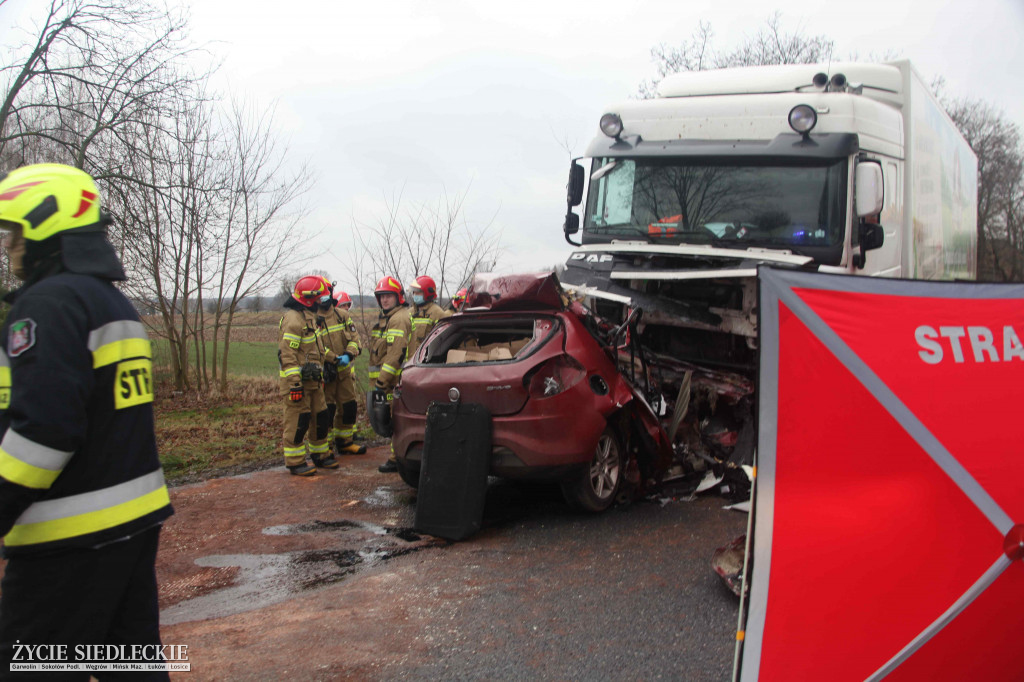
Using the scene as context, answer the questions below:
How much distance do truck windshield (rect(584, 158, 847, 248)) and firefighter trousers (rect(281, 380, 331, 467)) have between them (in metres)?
3.38

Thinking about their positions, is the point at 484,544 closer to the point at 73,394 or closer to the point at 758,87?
the point at 73,394

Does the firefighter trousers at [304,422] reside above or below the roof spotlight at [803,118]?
below

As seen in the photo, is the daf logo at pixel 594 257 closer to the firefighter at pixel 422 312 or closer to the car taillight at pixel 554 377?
the firefighter at pixel 422 312

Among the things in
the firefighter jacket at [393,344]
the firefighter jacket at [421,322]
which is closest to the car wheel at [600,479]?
the firefighter jacket at [393,344]

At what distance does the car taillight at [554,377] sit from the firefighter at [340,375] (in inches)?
138

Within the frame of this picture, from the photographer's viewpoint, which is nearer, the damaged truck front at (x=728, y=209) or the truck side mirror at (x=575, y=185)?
the damaged truck front at (x=728, y=209)

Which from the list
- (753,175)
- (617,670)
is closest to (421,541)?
(617,670)

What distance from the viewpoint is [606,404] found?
5.34 metres

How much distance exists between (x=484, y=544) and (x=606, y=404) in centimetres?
137

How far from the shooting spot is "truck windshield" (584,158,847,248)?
5965mm

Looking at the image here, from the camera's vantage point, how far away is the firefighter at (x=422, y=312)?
788 centimetres

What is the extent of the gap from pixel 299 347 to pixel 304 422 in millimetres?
779

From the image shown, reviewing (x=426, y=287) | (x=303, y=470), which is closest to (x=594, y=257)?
(x=426, y=287)

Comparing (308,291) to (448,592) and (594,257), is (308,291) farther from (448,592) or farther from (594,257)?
(448,592)
